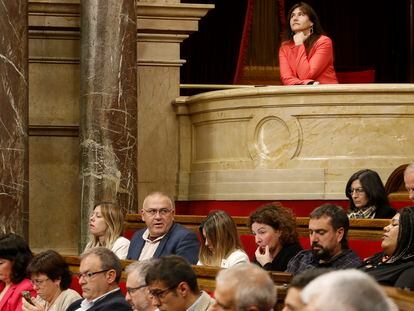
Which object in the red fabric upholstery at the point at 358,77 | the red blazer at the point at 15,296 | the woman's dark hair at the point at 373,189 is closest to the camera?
the red blazer at the point at 15,296

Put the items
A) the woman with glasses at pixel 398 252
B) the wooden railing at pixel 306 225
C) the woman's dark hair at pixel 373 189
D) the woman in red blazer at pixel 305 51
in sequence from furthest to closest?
the woman in red blazer at pixel 305 51 < the woman's dark hair at pixel 373 189 < the wooden railing at pixel 306 225 < the woman with glasses at pixel 398 252

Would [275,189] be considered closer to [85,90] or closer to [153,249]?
[85,90]

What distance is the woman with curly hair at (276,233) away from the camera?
17.8 ft

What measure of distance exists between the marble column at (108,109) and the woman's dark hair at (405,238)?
3.84 metres

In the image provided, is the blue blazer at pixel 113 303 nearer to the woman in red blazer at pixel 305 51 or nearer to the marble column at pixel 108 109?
the marble column at pixel 108 109

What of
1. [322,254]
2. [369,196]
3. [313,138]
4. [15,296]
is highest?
[313,138]

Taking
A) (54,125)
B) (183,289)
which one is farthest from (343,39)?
(183,289)

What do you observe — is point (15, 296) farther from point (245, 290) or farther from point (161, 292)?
point (245, 290)

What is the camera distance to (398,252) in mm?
4379

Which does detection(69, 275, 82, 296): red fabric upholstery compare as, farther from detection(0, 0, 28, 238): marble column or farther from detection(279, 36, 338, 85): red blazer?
detection(279, 36, 338, 85): red blazer

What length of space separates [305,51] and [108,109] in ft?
4.53

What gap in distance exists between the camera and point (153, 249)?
6.15 meters

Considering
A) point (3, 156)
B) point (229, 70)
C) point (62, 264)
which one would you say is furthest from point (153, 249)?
point (229, 70)

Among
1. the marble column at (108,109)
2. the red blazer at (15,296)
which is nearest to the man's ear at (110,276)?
the red blazer at (15,296)
